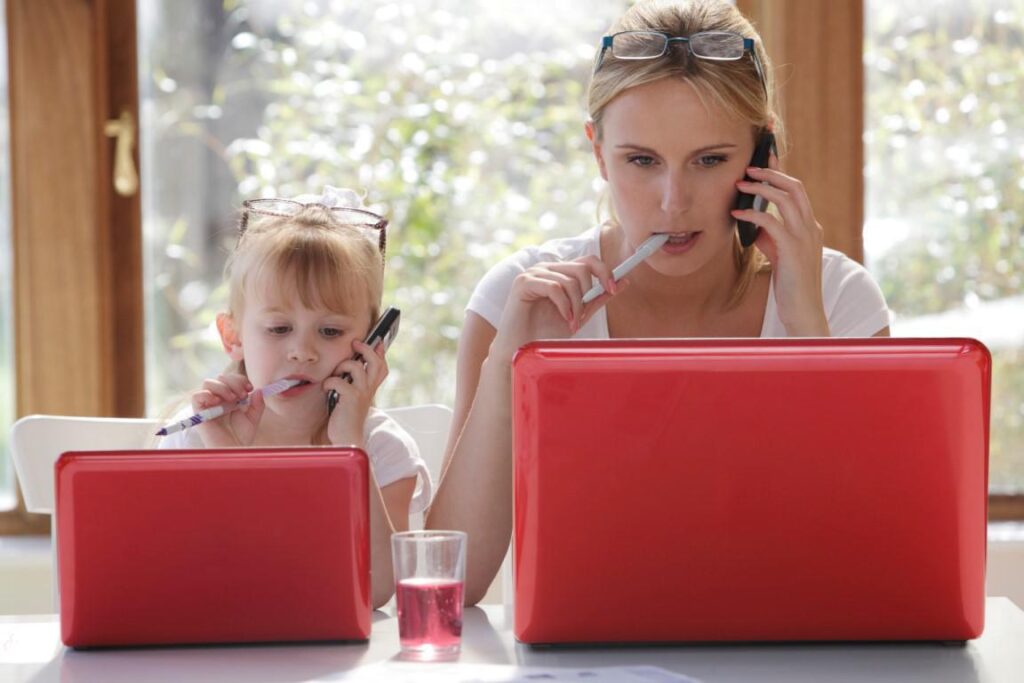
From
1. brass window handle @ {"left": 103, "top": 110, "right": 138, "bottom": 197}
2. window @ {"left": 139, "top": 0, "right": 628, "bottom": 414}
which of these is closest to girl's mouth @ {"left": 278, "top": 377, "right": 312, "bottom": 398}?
window @ {"left": 139, "top": 0, "right": 628, "bottom": 414}

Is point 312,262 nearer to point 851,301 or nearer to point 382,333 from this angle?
point 382,333

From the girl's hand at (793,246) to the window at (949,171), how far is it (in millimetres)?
1164

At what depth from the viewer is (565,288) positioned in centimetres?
124

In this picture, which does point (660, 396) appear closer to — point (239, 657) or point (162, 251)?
point (239, 657)

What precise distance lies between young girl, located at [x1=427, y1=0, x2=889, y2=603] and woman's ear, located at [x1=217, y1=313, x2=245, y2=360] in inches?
11.4

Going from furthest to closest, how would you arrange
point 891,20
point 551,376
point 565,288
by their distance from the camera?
point 891,20 → point 565,288 → point 551,376

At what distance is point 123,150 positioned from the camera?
8.44 ft

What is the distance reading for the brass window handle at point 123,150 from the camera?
258 centimetres

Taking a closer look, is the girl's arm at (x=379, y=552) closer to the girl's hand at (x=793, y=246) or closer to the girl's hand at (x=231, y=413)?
the girl's hand at (x=231, y=413)

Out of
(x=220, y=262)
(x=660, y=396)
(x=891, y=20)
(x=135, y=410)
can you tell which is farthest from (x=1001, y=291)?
(x=660, y=396)

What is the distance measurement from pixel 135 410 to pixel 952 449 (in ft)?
6.94

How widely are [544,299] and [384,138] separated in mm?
1462

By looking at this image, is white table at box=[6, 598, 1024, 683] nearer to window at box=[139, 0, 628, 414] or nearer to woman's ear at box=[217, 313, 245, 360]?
woman's ear at box=[217, 313, 245, 360]

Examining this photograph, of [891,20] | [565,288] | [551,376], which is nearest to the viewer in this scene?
[551,376]
